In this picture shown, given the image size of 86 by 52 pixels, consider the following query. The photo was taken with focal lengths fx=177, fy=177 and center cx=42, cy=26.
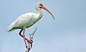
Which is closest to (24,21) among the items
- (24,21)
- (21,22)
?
(24,21)

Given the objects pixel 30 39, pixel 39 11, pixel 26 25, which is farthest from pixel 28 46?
pixel 39 11

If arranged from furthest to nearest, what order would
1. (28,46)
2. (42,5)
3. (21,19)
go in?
(42,5), (21,19), (28,46)

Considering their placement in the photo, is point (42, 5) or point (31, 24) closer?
point (31, 24)

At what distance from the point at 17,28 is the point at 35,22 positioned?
1530mm

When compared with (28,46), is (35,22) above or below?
above

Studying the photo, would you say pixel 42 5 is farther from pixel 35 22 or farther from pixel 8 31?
pixel 8 31

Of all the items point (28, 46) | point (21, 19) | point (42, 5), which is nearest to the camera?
point (28, 46)

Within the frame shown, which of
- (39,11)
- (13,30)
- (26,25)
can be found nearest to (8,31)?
(13,30)

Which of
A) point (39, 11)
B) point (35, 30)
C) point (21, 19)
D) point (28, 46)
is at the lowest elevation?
point (28, 46)

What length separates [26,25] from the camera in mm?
13945

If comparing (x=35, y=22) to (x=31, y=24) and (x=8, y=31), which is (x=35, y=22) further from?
(x=8, y=31)

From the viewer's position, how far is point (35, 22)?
14.2m

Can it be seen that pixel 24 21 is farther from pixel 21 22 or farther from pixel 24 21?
pixel 21 22

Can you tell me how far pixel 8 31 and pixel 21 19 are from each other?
139 cm
